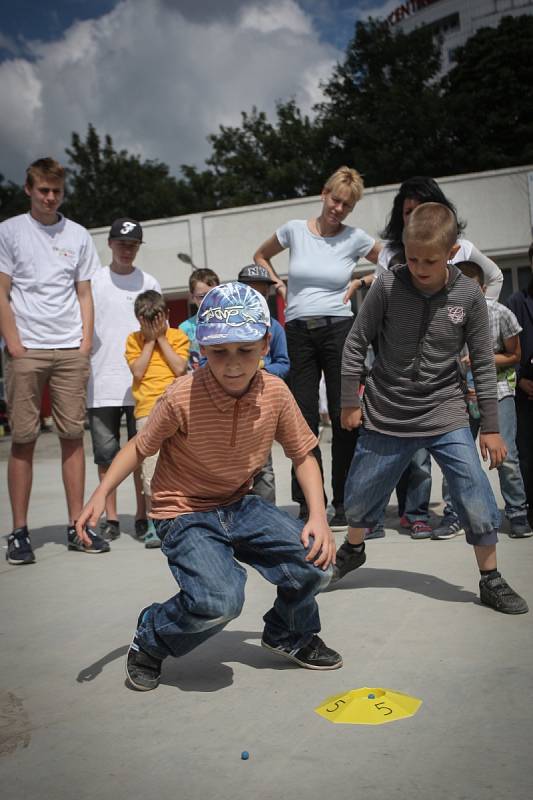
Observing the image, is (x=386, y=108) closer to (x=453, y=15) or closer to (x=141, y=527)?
(x=141, y=527)

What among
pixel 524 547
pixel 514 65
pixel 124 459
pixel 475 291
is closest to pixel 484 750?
pixel 124 459

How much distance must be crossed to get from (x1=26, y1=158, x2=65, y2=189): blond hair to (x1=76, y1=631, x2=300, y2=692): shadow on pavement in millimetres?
3096

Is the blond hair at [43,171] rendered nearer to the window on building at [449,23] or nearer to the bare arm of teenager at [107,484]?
the bare arm of teenager at [107,484]

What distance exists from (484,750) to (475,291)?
6.96ft

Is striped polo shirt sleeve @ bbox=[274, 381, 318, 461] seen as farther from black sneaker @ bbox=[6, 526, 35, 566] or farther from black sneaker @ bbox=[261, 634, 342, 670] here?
black sneaker @ bbox=[6, 526, 35, 566]

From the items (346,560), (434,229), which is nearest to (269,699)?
(346,560)

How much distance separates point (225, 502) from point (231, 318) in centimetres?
73

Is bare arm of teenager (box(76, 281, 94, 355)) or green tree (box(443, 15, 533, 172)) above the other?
green tree (box(443, 15, 533, 172))

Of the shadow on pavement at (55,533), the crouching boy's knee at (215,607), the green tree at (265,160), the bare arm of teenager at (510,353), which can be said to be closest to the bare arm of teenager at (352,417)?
the crouching boy's knee at (215,607)

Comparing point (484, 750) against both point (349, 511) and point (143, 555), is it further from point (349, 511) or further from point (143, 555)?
point (143, 555)

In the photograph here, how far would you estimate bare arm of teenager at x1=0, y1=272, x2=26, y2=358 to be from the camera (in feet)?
17.0

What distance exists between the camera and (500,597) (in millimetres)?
3574

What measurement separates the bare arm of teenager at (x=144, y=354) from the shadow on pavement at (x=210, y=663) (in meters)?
2.48

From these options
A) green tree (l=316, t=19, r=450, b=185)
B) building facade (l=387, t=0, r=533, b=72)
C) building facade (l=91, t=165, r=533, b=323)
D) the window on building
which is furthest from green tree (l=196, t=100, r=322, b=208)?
the window on building
